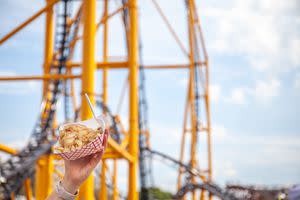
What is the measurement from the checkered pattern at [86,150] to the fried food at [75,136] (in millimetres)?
19

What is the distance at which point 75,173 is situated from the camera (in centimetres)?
167

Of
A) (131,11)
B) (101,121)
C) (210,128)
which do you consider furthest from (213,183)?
(101,121)

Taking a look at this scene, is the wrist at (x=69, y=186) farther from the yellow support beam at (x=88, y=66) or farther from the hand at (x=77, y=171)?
the yellow support beam at (x=88, y=66)

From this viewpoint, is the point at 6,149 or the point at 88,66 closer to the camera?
the point at 88,66

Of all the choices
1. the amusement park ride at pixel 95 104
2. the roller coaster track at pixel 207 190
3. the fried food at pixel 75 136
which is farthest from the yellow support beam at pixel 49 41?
the fried food at pixel 75 136

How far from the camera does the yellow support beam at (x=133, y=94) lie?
7500mm

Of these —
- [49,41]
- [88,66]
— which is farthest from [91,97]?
[49,41]

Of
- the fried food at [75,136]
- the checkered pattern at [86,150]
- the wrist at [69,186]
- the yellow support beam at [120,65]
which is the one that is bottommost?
the wrist at [69,186]

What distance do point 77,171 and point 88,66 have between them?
4.49 metres

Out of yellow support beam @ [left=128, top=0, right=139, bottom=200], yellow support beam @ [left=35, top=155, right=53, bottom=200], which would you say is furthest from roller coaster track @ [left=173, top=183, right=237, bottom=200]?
yellow support beam @ [left=35, top=155, right=53, bottom=200]

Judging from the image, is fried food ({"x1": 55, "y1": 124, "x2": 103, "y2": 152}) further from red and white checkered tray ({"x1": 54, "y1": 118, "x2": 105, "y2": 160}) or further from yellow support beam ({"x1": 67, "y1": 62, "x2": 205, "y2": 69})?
yellow support beam ({"x1": 67, "y1": 62, "x2": 205, "y2": 69})

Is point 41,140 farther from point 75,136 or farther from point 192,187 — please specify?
point 75,136

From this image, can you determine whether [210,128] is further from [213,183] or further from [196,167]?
[213,183]

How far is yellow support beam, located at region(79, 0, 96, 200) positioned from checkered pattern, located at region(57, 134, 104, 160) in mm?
4184
